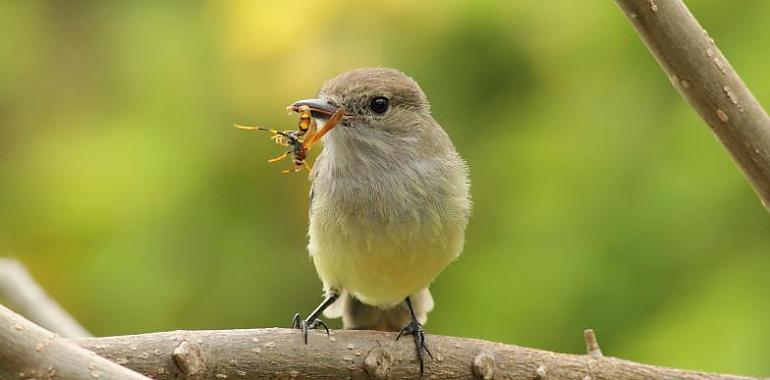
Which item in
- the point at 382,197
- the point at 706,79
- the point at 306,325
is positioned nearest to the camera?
the point at 706,79


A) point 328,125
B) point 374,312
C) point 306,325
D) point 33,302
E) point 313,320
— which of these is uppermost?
point 328,125

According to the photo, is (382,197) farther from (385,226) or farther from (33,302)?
(33,302)

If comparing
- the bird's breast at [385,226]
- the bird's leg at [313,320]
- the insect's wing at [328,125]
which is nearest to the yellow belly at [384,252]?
the bird's breast at [385,226]

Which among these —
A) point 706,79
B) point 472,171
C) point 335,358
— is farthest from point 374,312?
point 706,79

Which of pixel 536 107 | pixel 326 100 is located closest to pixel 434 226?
pixel 326 100

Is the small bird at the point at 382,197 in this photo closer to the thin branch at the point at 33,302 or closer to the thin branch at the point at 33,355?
the thin branch at the point at 33,302

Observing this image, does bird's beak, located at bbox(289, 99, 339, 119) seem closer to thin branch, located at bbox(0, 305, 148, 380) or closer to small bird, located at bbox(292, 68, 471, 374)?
small bird, located at bbox(292, 68, 471, 374)
